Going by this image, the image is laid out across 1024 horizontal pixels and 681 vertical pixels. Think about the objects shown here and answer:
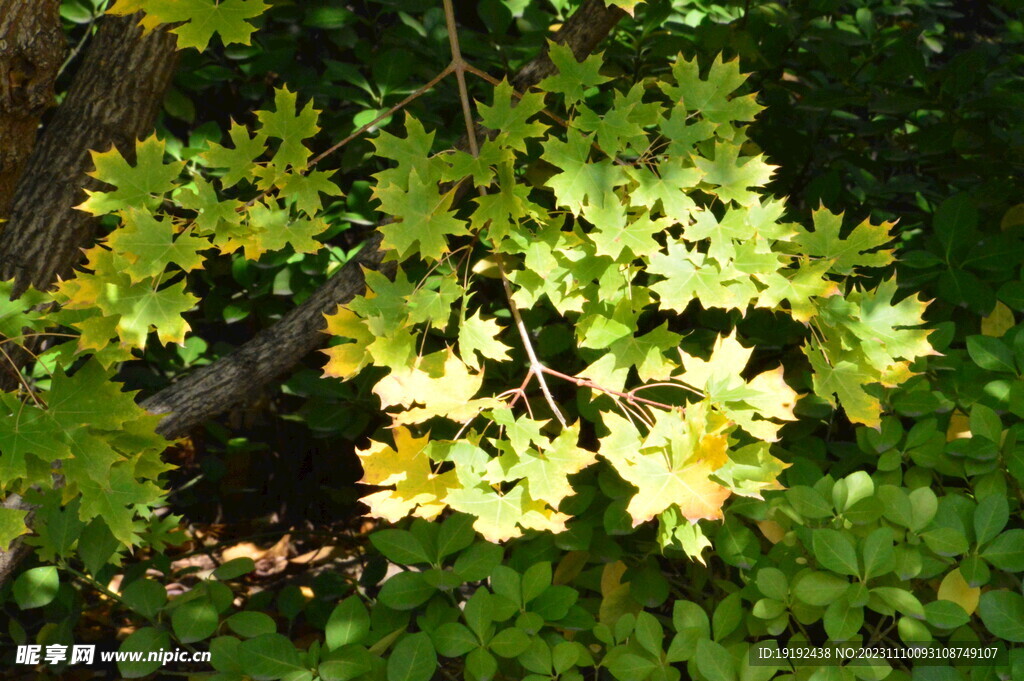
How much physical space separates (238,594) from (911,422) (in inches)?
76.1

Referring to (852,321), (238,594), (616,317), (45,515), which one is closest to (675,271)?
(616,317)

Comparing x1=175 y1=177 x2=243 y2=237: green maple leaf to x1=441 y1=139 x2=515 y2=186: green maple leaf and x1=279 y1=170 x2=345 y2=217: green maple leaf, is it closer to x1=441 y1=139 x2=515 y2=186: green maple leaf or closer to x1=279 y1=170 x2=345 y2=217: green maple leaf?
x1=279 y1=170 x2=345 y2=217: green maple leaf

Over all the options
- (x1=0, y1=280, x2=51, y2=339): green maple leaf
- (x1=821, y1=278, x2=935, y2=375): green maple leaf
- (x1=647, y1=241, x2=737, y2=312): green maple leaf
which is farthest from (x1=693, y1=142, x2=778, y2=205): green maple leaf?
(x1=0, y1=280, x2=51, y2=339): green maple leaf

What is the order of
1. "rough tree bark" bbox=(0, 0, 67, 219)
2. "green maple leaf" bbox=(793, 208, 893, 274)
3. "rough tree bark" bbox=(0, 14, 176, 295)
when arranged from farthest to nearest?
"rough tree bark" bbox=(0, 14, 176, 295) → "rough tree bark" bbox=(0, 0, 67, 219) → "green maple leaf" bbox=(793, 208, 893, 274)

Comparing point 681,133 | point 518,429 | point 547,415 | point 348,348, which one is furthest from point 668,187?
point 547,415

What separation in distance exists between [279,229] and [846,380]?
95 cm

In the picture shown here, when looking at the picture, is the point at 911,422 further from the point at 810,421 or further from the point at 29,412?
the point at 29,412

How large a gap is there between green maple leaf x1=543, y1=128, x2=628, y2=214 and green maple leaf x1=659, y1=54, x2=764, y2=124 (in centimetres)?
21

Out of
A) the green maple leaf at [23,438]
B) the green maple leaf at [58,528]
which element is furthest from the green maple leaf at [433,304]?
the green maple leaf at [58,528]

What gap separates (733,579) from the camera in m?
1.84

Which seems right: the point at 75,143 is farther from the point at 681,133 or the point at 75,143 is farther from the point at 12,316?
the point at 681,133

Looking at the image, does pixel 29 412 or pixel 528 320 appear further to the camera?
pixel 528 320

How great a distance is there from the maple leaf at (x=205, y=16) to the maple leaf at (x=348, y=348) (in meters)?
0.44

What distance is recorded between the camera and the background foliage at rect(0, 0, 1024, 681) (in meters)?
1.33
